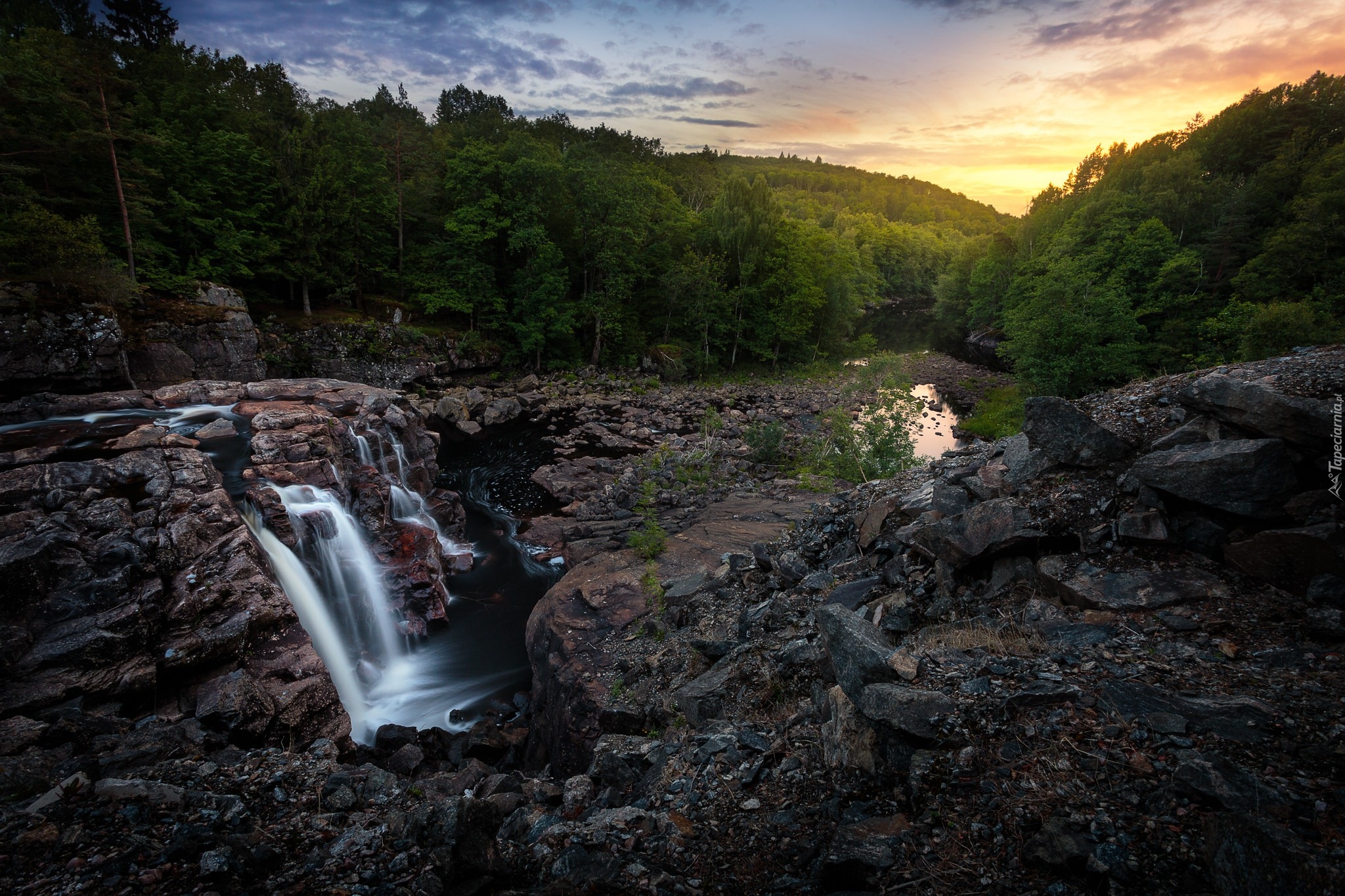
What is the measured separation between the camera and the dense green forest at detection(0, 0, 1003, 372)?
23750 mm

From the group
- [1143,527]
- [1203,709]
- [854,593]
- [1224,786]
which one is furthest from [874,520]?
[1224,786]

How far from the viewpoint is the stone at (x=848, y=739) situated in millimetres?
4773

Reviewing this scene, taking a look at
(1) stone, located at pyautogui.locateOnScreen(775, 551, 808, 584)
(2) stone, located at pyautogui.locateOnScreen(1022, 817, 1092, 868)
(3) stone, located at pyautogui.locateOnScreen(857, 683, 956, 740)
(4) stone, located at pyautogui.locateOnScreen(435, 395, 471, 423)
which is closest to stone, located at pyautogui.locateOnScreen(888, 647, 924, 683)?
(3) stone, located at pyautogui.locateOnScreen(857, 683, 956, 740)

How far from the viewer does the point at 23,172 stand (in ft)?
75.5

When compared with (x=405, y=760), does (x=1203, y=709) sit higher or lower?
higher

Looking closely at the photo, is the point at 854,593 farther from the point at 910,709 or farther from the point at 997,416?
the point at 997,416

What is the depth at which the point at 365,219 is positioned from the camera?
123 ft

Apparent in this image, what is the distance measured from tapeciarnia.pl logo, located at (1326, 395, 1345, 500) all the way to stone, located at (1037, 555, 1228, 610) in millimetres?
1305

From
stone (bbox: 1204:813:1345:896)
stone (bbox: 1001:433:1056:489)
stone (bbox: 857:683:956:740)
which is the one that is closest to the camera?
stone (bbox: 1204:813:1345:896)

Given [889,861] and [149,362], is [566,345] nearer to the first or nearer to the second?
[149,362]

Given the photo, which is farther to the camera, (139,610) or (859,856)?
(139,610)

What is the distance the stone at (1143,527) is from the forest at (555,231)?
20.4m

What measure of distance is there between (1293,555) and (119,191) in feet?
125

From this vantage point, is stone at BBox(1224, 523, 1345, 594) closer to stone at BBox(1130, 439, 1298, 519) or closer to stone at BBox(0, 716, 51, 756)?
stone at BBox(1130, 439, 1298, 519)
